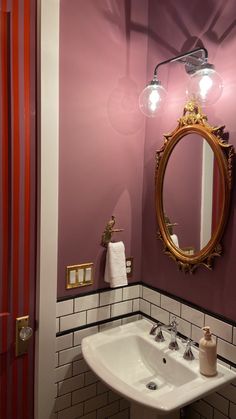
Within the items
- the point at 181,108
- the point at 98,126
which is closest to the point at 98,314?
the point at 98,126

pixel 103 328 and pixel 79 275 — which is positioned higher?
pixel 79 275

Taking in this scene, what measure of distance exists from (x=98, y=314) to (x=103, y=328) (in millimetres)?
89

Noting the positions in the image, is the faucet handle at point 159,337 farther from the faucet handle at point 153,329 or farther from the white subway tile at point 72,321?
the white subway tile at point 72,321

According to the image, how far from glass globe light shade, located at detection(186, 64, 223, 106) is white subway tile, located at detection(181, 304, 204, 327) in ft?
3.02

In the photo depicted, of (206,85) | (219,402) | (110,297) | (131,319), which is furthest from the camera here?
(131,319)

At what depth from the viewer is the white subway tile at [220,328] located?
4.41ft

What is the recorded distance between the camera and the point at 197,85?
51.0 inches

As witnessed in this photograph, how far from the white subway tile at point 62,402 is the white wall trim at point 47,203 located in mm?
32

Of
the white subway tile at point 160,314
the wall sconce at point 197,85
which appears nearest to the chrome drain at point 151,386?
the white subway tile at point 160,314

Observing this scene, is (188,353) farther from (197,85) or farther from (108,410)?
(197,85)

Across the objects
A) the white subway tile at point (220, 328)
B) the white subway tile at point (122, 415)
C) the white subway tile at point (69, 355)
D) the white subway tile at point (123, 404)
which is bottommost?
the white subway tile at point (122, 415)

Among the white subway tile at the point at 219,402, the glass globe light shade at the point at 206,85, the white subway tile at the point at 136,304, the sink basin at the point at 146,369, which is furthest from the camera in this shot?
the white subway tile at the point at 136,304

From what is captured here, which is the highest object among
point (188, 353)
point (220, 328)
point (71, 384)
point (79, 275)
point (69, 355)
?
point (79, 275)

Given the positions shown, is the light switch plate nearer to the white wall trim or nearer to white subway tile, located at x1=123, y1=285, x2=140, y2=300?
the white wall trim
